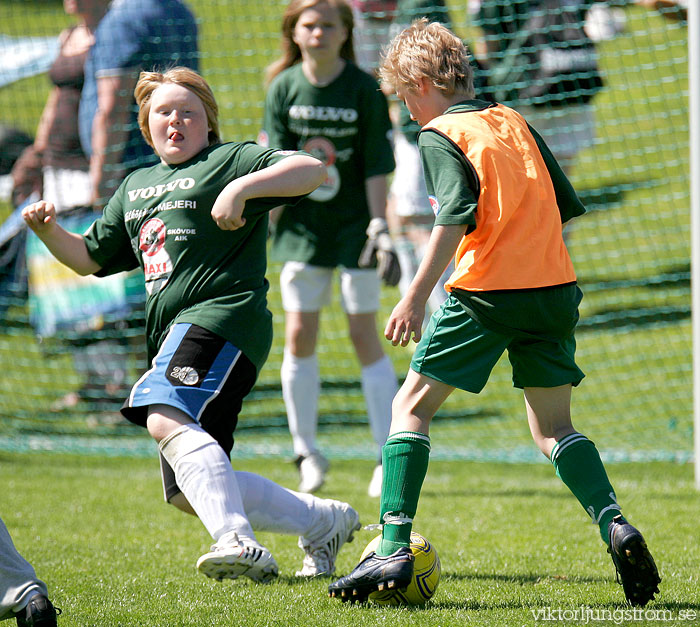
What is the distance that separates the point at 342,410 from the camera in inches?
254

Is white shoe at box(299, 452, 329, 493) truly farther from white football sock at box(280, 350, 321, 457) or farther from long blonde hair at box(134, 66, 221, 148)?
long blonde hair at box(134, 66, 221, 148)

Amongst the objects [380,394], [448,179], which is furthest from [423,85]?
[380,394]

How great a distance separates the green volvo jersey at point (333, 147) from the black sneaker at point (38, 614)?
8.05ft

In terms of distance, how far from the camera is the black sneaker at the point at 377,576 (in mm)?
2633

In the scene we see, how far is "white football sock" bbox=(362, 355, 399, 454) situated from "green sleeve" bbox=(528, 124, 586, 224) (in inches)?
68.8

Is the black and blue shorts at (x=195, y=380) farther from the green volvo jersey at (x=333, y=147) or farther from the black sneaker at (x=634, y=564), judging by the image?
the green volvo jersey at (x=333, y=147)

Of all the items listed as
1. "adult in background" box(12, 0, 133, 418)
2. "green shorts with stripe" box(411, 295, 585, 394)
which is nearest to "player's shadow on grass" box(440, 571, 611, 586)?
"green shorts with stripe" box(411, 295, 585, 394)

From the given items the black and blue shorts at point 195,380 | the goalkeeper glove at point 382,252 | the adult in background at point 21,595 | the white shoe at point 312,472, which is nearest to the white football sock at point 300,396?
the white shoe at point 312,472

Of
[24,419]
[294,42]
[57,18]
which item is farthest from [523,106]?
[57,18]

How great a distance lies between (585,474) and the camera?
276 cm

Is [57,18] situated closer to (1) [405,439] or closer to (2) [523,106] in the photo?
(2) [523,106]

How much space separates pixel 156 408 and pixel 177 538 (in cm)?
110

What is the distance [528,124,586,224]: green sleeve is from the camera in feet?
9.46

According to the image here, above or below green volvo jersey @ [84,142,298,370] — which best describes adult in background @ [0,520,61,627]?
below
